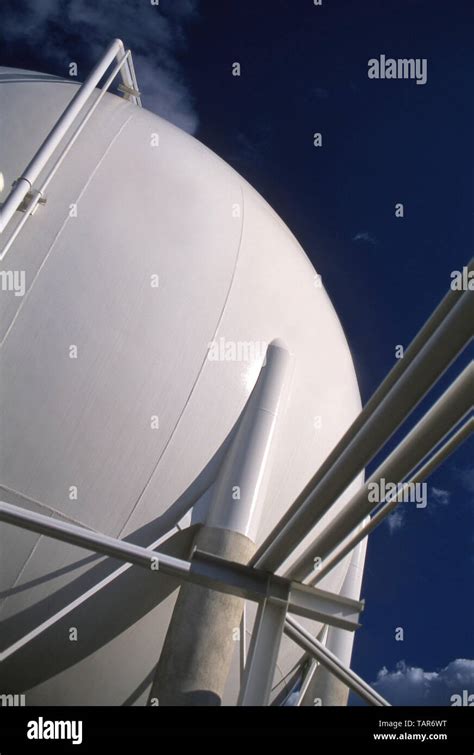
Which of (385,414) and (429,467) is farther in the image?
(429,467)

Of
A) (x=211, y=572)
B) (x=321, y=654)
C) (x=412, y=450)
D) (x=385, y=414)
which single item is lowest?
(x=321, y=654)

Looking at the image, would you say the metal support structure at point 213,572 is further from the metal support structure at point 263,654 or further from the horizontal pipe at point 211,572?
the metal support structure at point 263,654

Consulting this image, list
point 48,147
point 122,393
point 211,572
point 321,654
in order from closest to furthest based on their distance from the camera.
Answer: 1. point 211,572
2. point 321,654
3. point 122,393
4. point 48,147

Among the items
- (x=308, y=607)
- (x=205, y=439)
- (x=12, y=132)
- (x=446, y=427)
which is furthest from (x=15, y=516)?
(x=12, y=132)

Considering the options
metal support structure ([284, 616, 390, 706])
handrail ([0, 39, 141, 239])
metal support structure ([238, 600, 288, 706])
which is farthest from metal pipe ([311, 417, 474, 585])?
handrail ([0, 39, 141, 239])

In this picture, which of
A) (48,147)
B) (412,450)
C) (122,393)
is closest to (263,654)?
(412,450)

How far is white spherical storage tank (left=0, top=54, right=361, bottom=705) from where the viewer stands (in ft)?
22.2

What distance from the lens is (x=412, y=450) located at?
4.66 metres

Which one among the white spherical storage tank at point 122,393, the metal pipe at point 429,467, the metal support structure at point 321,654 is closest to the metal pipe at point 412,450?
the metal pipe at point 429,467

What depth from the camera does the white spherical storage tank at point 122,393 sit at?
678cm

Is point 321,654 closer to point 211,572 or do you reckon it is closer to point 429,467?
point 211,572

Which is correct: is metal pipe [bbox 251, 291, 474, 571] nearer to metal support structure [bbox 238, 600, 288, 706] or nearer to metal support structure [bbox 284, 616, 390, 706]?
metal support structure [bbox 238, 600, 288, 706]

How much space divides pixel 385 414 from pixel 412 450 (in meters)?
0.81

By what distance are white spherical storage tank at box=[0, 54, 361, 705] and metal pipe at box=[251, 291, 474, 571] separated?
1.98 metres
